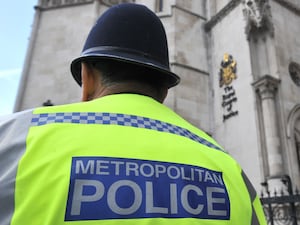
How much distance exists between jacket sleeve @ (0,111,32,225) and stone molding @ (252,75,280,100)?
1055cm

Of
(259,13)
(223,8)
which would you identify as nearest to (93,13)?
(223,8)

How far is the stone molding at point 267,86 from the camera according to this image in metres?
10.5

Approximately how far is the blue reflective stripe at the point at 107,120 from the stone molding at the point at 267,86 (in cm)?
1020

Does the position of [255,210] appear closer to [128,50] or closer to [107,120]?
[107,120]

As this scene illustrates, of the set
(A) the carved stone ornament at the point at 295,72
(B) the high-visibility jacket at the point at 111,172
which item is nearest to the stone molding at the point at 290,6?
(A) the carved stone ornament at the point at 295,72

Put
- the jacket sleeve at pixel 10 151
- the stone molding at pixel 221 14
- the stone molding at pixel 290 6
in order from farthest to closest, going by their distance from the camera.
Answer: the stone molding at pixel 221 14 < the stone molding at pixel 290 6 < the jacket sleeve at pixel 10 151

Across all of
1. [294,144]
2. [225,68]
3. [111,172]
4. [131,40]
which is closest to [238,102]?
[225,68]

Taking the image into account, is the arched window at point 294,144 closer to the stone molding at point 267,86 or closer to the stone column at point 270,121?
the stone column at point 270,121

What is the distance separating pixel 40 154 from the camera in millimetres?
812

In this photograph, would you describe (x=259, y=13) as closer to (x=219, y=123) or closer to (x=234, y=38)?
(x=234, y=38)

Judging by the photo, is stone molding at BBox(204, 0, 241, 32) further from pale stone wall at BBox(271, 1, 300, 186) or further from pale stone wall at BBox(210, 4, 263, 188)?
pale stone wall at BBox(271, 1, 300, 186)

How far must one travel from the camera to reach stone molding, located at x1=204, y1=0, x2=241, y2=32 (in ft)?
43.7

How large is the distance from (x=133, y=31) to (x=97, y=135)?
0.54m

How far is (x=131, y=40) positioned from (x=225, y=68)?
12374mm
